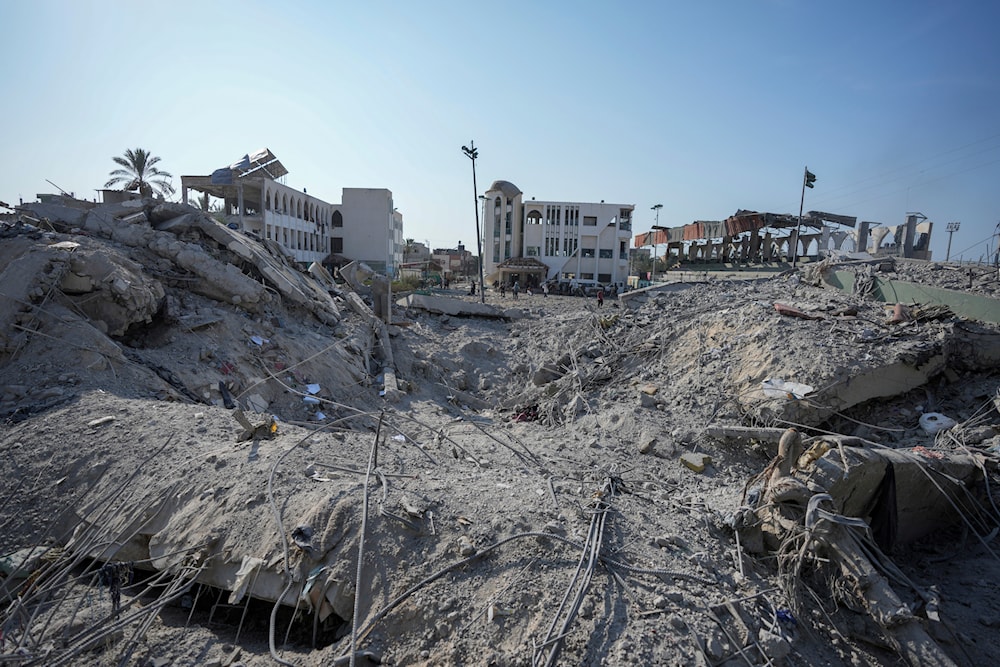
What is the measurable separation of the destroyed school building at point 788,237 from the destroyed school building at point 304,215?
16988mm

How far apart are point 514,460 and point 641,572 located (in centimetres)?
249

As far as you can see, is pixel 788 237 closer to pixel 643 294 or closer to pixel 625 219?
pixel 643 294

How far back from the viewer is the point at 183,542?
151 inches

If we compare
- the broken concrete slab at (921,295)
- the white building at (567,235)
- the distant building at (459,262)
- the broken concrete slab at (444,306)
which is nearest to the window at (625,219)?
the white building at (567,235)

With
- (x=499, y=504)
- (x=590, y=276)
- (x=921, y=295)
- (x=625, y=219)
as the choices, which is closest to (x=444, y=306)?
(x=921, y=295)

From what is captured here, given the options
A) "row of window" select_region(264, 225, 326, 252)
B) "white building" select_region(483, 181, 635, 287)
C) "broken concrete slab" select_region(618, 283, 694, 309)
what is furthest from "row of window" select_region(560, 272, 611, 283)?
"broken concrete slab" select_region(618, 283, 694, 309)

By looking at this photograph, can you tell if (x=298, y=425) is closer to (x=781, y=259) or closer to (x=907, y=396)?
(x=907, y=396)

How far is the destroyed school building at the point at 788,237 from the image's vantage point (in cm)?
1783

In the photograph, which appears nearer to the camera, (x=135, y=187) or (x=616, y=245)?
(x=135, y=187)

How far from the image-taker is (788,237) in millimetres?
20031

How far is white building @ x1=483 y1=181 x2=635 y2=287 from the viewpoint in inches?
1433

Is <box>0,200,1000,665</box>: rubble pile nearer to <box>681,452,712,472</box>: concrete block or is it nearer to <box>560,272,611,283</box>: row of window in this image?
<box>681,452,712,472</box>: concrete block

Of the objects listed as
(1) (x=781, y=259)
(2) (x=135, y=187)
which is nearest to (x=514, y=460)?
(1) (x=781, y=259)

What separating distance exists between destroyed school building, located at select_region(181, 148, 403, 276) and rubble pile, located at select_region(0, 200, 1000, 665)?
44.5ft
